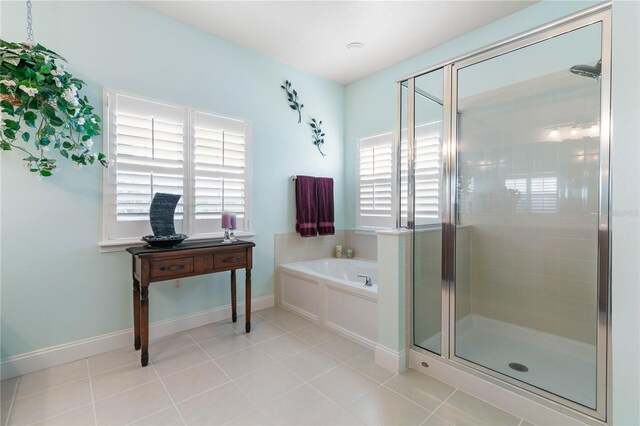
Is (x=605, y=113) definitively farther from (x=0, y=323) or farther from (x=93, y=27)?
(x=0, y=323)

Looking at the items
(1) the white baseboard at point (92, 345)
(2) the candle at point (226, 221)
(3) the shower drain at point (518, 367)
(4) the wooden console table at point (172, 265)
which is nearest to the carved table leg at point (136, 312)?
(4) the wooden console table at point (172, 265)

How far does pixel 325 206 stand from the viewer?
3.74 metres

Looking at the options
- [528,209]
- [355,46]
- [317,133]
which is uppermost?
[355,46]

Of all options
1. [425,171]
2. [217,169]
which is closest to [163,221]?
[217,169]

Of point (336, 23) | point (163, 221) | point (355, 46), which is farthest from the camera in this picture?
point (355, 46)

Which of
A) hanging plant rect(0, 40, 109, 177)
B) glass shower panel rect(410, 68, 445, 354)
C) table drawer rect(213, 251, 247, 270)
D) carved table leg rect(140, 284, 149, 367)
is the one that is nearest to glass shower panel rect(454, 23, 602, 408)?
glass shower panel rect(410, 68, 445, 354)

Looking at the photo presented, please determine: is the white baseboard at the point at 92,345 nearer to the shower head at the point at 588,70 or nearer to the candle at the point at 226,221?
the candle at the point at 226,221

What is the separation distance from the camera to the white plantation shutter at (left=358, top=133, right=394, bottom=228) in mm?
3609

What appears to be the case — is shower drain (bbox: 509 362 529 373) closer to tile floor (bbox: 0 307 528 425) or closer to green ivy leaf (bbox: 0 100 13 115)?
tile floor (bbox: 0 307 528 425)

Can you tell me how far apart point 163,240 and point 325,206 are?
1.99m

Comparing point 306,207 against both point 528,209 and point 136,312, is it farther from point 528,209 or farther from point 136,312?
point 528,209

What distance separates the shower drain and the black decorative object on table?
258cm

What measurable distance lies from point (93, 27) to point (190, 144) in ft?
3.55

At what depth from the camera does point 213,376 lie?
6.53 ft
